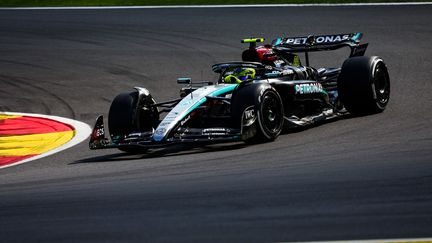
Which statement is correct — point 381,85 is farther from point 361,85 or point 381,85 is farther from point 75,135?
point 75,135

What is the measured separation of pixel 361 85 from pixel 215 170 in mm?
3942

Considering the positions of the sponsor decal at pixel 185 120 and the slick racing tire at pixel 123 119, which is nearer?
the sponsor decal at pixel 185 120

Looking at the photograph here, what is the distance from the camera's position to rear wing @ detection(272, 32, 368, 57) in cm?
1363

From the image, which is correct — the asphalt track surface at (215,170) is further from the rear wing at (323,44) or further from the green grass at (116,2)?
the green grass at (116,2)

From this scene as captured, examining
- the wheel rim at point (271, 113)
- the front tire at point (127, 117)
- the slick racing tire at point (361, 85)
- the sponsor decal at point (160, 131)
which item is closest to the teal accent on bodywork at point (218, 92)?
the sponsor decal at point (160, 131)

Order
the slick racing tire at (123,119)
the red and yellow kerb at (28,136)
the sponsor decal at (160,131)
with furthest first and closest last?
the red and yellow kerb at (28,136), the slick racing tire at (123,119), the sponsor decal at (160,131)

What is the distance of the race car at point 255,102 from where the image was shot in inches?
431

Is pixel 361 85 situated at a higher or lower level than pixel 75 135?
higher

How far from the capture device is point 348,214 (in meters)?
6.77

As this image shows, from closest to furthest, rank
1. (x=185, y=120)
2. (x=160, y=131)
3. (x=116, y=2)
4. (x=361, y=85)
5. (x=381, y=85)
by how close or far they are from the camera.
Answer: (x=160, y=131)
(x=185, y=120)
(x=361, y=85)
(x=381, y=85)
(x=116, y=2)

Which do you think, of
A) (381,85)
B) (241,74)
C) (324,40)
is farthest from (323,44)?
(241,74)

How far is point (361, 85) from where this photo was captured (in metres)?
12.5

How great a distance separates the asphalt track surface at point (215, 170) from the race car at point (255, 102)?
23cm

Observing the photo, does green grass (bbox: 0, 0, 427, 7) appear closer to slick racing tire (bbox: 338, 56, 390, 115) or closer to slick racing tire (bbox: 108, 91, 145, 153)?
slick racing tire (bbox: 338, 56, 390, 115)
